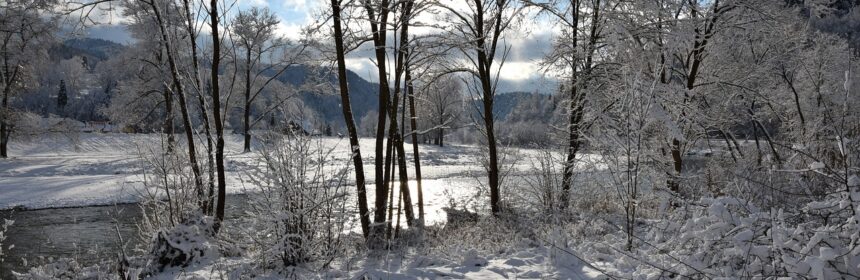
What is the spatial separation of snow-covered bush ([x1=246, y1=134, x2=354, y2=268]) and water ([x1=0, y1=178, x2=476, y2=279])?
292 centimetres

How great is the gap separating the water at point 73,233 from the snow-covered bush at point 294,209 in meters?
2.92

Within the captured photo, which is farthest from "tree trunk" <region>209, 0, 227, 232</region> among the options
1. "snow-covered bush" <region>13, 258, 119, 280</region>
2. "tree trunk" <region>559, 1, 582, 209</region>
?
"tree trunk" <region>559, 1, 582, 209</region>

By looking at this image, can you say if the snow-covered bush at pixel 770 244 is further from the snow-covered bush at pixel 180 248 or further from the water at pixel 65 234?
the water at pixel 65 234

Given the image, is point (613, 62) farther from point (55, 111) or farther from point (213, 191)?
point (55, 111)

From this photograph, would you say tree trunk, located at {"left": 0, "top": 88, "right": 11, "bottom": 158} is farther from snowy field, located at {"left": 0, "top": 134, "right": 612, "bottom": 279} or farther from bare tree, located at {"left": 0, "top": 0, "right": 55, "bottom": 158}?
snowy field, located at {"left": 0, "top": 134, "right": 612, "bottom": 279}

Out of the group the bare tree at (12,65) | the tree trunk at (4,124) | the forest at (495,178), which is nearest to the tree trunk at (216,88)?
the forest at (495,178)

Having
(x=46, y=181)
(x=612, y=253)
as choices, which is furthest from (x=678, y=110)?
(x=46, y=181)

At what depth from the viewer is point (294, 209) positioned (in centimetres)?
600

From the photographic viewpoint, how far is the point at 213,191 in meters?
8.69

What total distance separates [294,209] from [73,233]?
9.18m

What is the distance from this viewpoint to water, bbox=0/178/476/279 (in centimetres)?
935

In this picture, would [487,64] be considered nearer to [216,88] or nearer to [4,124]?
[216,88]

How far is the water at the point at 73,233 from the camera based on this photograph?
9352 millimetres

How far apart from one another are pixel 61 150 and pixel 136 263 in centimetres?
3160
